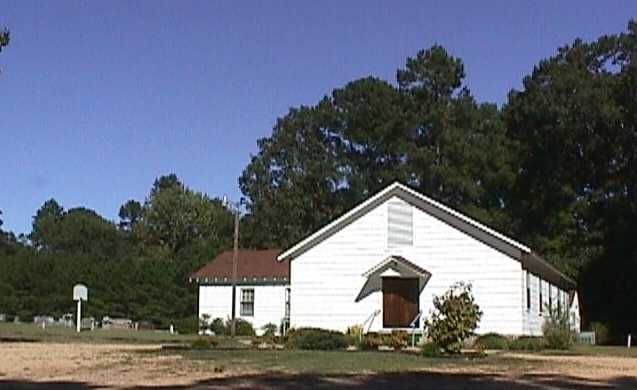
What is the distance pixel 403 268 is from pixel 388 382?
22.5 m

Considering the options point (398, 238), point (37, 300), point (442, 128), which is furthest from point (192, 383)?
point (442, 128)

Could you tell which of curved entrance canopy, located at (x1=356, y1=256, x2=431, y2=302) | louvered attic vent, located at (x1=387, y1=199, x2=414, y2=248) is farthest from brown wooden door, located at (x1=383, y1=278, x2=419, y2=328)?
louvered attic vent, located at (x1=387, y1=199, x2=414, y2=248)

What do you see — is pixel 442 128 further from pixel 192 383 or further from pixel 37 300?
pixel 192 383

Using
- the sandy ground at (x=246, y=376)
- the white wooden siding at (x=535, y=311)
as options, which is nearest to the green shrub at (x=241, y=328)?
the white wooden siding at (x=535, y=311)

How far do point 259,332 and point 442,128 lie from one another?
2427 centimetres

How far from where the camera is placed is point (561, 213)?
59.6 m

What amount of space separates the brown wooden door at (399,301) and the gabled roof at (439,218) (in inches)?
104

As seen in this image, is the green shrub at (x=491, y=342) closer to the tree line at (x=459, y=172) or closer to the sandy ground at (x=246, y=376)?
the sandy ground at (x=246, y=376)

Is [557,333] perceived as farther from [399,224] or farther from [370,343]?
[399,224]

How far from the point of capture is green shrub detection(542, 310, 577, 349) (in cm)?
3644

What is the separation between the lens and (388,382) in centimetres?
1898

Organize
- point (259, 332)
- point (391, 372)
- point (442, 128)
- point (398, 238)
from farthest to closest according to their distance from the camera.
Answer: point (442, 128) < point (259, 332) < point (398, 238) < point (391, 372)

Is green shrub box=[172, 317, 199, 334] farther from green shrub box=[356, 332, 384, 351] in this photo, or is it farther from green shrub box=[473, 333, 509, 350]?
green shrub box=[356, 332, 384, 351]

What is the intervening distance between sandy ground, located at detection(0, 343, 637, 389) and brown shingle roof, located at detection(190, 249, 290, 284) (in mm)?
26885
